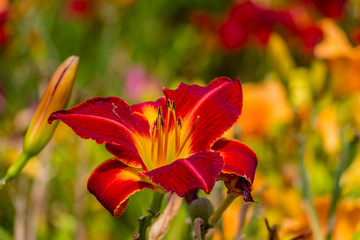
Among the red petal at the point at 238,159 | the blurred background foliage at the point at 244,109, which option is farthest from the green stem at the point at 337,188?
the red petal at the point at 238,159

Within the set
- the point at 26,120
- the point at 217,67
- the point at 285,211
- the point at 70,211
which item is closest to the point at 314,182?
the point at 285,211

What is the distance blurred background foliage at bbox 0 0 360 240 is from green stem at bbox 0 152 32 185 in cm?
12

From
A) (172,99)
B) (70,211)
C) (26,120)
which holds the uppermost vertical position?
(172,99)

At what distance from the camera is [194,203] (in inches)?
→ 13.6

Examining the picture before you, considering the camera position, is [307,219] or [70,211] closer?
[307,219]

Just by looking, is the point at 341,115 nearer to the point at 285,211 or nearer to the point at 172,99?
the point at 285,211

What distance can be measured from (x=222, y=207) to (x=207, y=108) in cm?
8

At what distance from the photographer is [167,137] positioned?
0.38 metres

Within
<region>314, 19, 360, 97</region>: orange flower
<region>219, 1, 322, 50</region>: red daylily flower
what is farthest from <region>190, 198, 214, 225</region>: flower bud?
<region>219, 1, 322, 50</region>: red daylily flower

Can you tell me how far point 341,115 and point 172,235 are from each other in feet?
1.41

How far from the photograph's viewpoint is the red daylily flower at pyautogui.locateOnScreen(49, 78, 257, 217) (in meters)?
0.30

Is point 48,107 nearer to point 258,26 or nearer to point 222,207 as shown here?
point 222,207

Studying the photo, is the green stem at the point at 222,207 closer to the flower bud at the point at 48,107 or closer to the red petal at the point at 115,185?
the red petal at the point at 115,185

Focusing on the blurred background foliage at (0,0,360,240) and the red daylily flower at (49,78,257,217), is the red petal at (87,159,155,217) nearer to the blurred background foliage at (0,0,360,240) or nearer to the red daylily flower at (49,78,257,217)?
the red daylily flower at (49,78,257,217)
